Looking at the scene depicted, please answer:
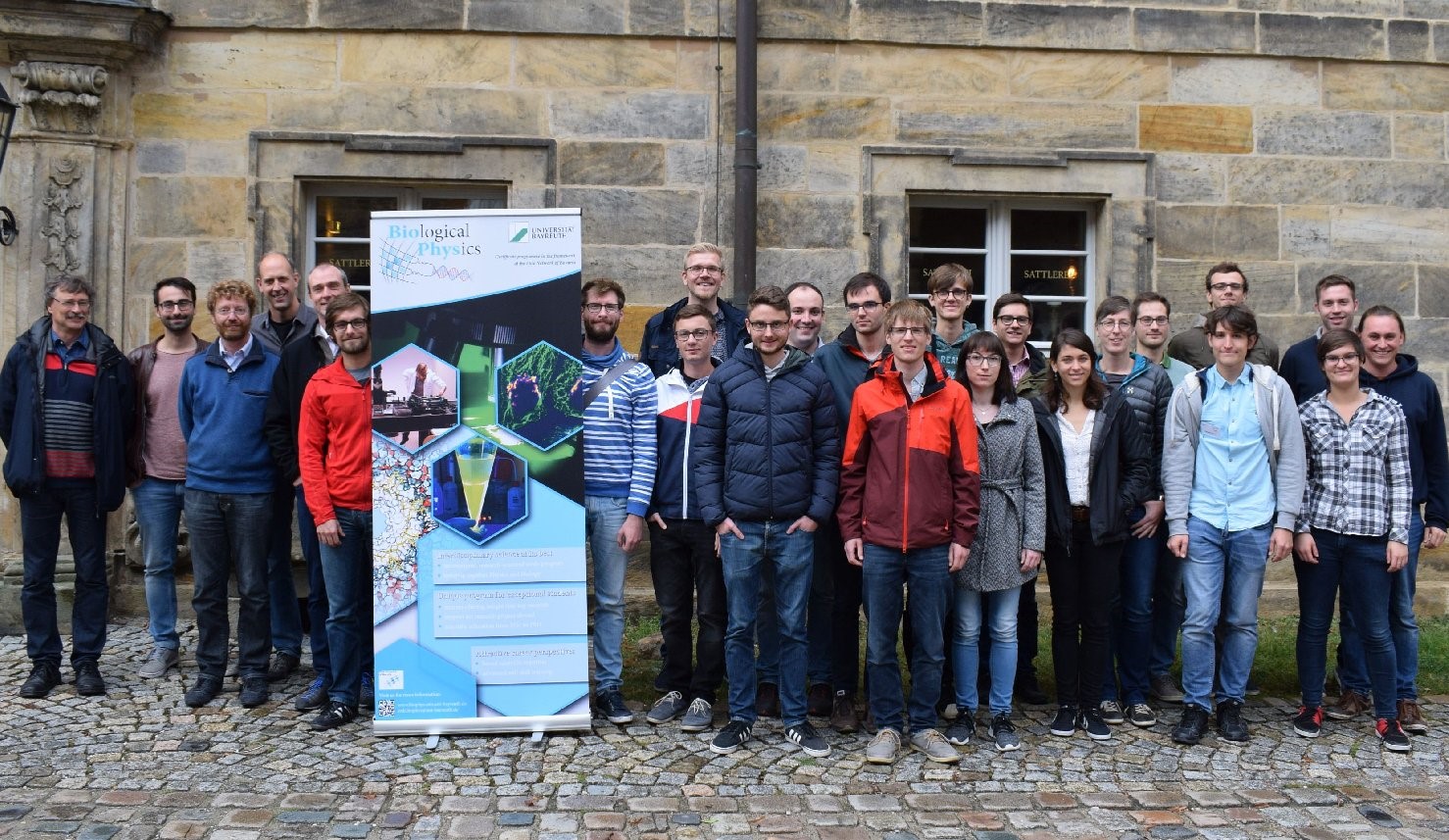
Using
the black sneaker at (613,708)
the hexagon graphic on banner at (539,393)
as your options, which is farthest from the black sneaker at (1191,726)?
the hexagon graphic on banner at (539,393)

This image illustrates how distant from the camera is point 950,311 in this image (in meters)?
5.73

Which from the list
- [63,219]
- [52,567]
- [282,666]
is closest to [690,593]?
[282,666]

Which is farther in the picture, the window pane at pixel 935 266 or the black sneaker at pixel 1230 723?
the window pane at pixel 935 266

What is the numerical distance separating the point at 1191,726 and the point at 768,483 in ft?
6.73

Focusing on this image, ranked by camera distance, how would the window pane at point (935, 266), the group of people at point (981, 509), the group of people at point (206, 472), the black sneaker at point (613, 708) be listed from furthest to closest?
1. the window pane at point (935, 266)
2. the group of people at point (206, 472)
3. the black sneaker at point (613, 708)
4. the group of people at point (981, 509)

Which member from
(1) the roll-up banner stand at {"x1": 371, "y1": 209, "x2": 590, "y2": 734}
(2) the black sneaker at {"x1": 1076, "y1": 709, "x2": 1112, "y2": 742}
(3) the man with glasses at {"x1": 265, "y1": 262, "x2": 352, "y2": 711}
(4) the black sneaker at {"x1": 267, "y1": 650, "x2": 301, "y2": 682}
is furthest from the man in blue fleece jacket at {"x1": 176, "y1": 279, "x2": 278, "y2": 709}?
(2) the black sneaker at {"x1": 1076, "y1": 709, "x2": 1112, "y2": 742}

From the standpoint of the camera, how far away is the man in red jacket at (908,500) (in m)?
5.06

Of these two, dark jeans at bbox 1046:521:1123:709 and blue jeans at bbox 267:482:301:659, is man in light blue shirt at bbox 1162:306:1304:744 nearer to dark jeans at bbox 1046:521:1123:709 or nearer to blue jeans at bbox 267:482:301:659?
dark jeans at bbox 1046:521:1123:709

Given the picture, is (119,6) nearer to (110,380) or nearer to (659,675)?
(110,380)

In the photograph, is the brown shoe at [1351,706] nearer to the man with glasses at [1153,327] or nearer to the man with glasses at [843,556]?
the man with glasses at [1153,327]

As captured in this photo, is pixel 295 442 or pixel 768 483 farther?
pixel 295 442

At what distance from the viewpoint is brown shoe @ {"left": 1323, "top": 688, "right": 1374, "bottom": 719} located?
5777mm

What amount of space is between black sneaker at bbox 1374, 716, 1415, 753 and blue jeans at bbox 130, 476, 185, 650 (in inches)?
211

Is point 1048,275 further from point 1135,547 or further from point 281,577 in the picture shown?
point 281,577
